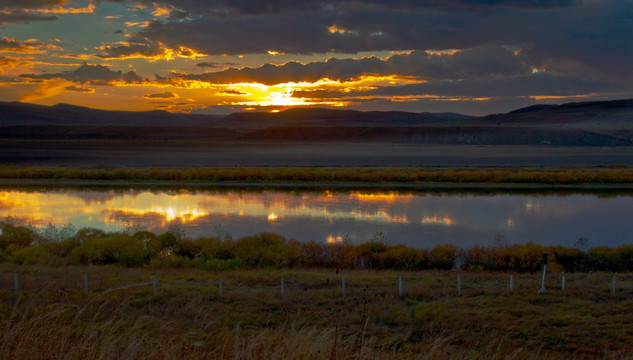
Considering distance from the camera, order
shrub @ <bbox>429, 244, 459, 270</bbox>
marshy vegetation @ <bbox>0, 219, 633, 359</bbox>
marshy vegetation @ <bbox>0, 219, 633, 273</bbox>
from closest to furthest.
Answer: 1. marshy vegetation @ <bbox>0, 219, 633, 359</bbox>
2. marshy vegetation @ <bbox>0, 219, 633, 273</bbox>
3. shrub @ <bbox>429, 244, 459, 270</bbox>

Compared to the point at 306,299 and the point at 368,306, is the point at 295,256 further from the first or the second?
the point at 368,306

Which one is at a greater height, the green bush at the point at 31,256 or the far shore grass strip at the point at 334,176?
the far shore grass strip at the point at 334,176

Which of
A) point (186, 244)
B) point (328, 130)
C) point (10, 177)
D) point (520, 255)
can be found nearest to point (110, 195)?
point (10, 177)

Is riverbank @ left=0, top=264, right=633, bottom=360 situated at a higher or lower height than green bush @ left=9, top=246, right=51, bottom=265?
higher

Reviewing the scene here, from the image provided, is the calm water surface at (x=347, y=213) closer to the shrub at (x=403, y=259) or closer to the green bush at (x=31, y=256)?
the shrub at (x=403, y=259)

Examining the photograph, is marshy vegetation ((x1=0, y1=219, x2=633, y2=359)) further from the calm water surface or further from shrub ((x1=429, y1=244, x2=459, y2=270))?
the calm water surface

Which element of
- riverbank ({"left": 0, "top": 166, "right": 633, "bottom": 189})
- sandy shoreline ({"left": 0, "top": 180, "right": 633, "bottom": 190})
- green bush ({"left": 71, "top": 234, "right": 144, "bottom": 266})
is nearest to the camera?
green bush ({"left": 71, "top": 234, "right": 144, "bottom": 266})

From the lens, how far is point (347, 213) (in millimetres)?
25328

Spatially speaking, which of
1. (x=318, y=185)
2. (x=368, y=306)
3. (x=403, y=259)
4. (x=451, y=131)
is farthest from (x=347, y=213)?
(x=451, y=131)

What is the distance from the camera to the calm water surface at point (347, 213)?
68.6 ft

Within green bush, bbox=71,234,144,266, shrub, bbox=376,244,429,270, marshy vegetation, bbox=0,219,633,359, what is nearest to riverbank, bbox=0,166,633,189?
marshy vegetation, bbox=0,219,633,359

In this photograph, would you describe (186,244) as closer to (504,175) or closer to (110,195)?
(110,195)

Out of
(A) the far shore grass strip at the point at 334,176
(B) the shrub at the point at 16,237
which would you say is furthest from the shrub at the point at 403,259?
(A) the far shore grass strip at the point at 334,176

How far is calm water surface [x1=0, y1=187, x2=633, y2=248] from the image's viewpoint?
68.6 feet
